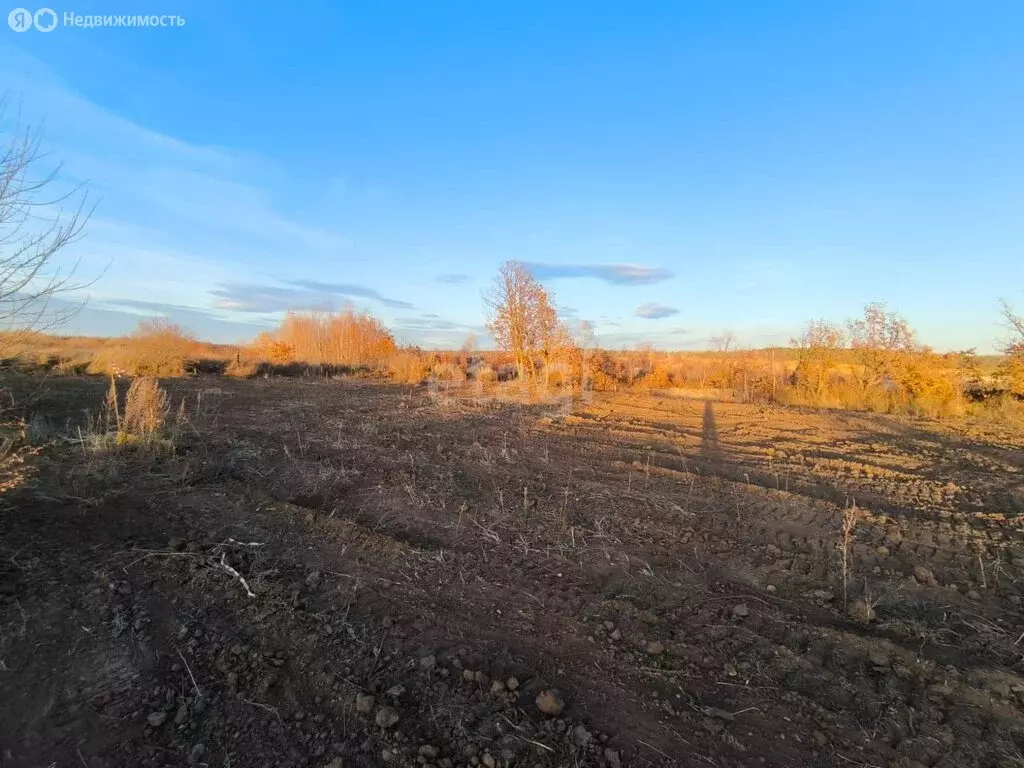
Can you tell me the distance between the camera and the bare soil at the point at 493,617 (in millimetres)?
2041

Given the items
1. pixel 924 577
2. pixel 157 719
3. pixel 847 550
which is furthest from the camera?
pixel 847 550

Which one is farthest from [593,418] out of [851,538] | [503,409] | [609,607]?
[609,607]

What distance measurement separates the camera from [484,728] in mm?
2086

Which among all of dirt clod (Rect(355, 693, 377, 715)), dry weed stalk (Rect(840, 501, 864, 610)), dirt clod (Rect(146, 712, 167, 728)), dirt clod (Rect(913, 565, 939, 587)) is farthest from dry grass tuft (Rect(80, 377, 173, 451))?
dirt clod (Rect(913, 565, 939, 587))

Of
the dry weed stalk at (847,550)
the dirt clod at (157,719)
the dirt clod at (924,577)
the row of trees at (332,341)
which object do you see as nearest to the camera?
the dirt clod at (157,719)

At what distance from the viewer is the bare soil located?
6.70 ft

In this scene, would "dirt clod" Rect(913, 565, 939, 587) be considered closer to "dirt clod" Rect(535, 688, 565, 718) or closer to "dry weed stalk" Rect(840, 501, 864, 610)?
"dry weed stalk" Rect(840, 501, 864, 610)

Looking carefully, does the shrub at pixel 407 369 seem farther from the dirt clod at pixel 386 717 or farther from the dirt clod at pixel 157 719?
the dirt clod at pixel 386 717

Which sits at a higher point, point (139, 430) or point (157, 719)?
point (139, 430)

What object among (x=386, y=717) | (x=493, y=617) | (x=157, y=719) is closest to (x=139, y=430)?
(x=157, y=719)

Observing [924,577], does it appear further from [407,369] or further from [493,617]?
[407,369]

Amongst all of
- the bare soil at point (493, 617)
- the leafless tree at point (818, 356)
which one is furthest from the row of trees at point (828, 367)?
the bare soil at point (493, 617)

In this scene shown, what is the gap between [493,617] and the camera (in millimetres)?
2875

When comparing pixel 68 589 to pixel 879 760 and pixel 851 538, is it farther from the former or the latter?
pixel 851 538
